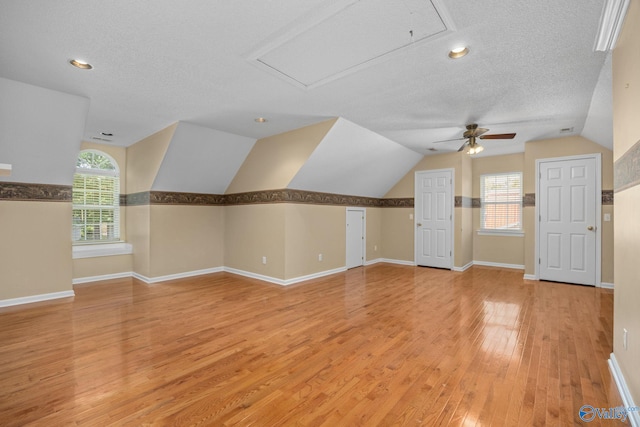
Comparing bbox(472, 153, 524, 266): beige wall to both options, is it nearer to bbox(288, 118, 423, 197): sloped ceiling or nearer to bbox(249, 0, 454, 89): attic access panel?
bbox(288, 118, 423, 197): sloped ceiling

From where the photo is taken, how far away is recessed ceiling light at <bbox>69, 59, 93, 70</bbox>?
279 centimetres

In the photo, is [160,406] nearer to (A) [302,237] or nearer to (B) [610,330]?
(A) [302,237]

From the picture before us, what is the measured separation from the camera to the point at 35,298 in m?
4.27

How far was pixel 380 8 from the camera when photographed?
205cm

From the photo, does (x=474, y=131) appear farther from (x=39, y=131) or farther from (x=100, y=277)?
(x=100, y=277)

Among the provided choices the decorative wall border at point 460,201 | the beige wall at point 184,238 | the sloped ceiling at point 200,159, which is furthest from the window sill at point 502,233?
the beige wall at point 184,238

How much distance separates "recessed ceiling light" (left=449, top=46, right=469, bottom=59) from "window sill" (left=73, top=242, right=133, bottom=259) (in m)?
6.42

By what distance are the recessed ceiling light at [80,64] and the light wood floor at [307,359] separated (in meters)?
2.72

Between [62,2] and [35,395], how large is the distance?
2755 millimetres

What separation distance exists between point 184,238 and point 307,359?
14.2 ft

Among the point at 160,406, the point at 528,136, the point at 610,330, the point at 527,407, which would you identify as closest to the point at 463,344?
the point at 527,407

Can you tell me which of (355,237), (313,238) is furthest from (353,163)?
(355,237)

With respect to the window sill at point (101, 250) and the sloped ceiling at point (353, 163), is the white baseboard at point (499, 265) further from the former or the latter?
the window sill at point (101, 250)

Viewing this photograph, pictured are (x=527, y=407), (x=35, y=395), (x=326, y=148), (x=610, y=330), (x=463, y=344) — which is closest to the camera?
(x=527, y=407)
